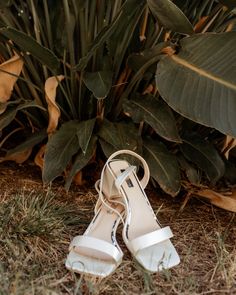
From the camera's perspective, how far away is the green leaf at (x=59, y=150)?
1.63m

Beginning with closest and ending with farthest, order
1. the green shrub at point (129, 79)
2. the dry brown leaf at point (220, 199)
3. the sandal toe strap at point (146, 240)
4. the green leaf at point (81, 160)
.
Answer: the sandal toe strap at point (146, 240) → the green shrub at point (129, 79) → the green leaf at point (81, 160) → the dry brown leaf at point (220, 199)

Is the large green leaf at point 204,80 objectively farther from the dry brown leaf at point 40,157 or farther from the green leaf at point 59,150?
the dry brown leaf at point 40,157

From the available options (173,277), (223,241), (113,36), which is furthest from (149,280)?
(113,36)

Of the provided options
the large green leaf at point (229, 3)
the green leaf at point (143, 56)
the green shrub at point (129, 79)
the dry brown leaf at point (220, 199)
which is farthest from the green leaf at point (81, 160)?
the large green leaf at point (229, 3)

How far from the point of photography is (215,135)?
1.90 metres

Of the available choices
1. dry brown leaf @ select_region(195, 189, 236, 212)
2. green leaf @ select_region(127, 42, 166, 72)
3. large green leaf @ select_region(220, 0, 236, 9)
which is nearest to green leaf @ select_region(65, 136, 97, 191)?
green leaf @ select_region(127, 42, 166, 72)

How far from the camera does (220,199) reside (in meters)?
1.75

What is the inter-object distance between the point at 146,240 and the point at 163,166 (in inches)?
13.3

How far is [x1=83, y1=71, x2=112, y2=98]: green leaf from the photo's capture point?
1521 mm

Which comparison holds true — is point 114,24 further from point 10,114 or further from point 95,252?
point 95,252

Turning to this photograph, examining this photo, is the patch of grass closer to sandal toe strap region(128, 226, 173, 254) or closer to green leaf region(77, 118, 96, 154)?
sandal toe strap region(128, 226, 173, 254)

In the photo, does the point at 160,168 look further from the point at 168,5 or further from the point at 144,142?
the point at 168,5

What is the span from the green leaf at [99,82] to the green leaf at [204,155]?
331 millimetres

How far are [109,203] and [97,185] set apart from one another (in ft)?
0.21
